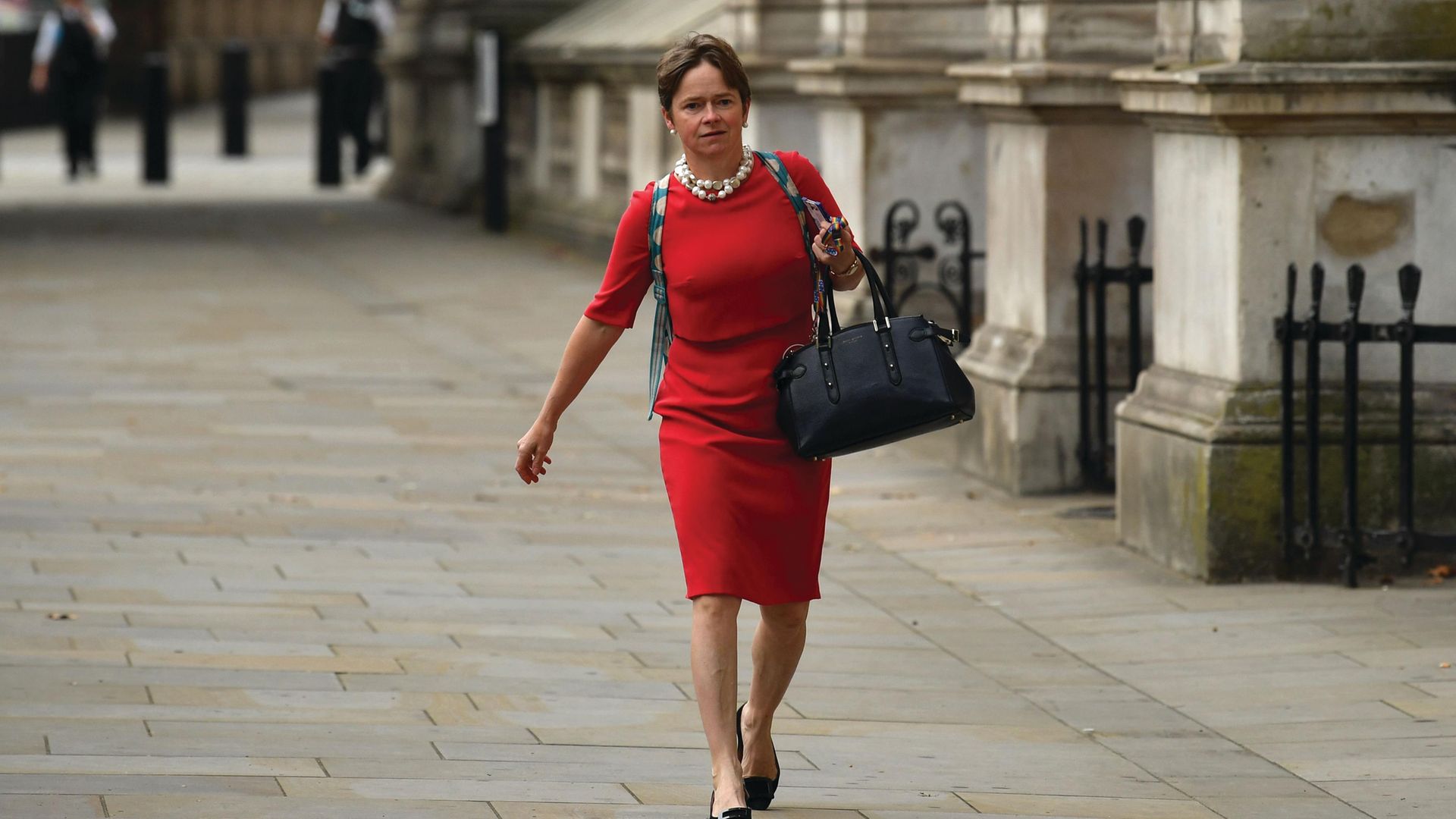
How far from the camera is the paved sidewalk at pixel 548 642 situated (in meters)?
5.47

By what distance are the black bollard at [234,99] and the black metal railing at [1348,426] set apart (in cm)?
2493

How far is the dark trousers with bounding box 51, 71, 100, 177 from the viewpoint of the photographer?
28266mm

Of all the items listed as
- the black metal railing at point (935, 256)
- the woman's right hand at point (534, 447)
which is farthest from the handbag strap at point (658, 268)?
the black metal railing at point (935, 256)

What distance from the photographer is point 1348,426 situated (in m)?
7.62

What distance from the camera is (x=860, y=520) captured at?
9141mm

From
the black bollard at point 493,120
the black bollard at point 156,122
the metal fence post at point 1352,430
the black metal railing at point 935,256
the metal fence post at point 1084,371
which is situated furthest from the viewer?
the black bollard at point 156,122

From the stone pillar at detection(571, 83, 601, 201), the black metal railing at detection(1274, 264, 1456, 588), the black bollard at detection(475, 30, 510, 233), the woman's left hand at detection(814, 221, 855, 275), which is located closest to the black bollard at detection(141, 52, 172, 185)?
the black bollard at detection(475, 30, 510, 233)

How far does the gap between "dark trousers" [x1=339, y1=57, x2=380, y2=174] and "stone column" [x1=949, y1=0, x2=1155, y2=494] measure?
19.2 m

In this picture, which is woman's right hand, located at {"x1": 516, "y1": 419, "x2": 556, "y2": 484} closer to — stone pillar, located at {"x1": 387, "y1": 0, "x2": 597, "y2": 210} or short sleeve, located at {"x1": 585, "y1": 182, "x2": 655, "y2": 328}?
short sleeve, located at {"x1": 585, "y1": 182, "x2": 655, "y2": 328}

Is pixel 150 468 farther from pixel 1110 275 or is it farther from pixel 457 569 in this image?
pixel 1110 275

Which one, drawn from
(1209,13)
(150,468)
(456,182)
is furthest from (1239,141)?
(456,182)

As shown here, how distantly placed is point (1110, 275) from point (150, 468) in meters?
3.64

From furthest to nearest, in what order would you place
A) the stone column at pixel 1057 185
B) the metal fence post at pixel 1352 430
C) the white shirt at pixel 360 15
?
the white shirt at pixel 360 15
the stone column at pixel 1057 185
the metal fence post at pixel 1352 430

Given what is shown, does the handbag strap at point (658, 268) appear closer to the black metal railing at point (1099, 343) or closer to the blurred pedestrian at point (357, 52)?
the black metal railing at point (1099, 343)
